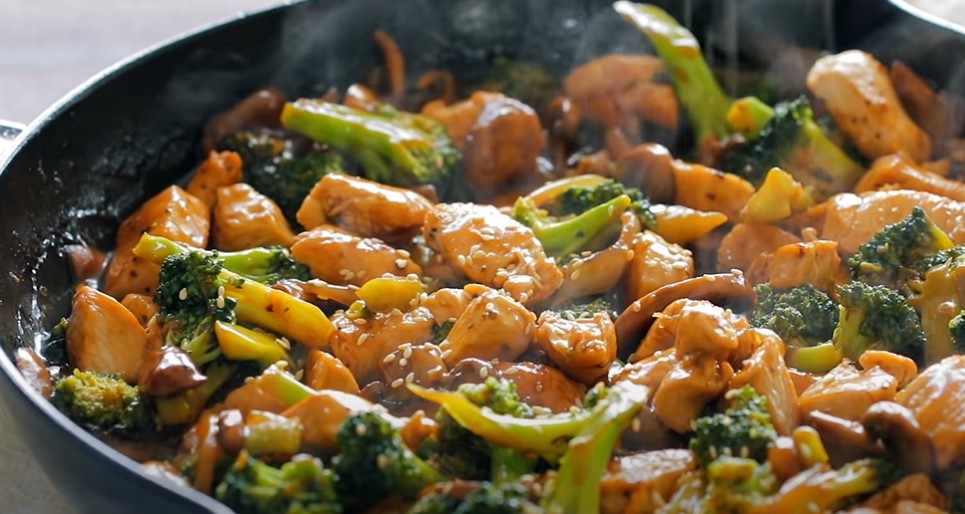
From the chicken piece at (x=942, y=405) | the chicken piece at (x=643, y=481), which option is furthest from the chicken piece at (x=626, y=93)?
the chicken piece at (x=643, y=481)

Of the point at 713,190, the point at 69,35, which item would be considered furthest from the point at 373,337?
the point at 69,35

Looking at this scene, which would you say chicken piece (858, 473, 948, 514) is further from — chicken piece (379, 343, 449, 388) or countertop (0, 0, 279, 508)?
countertop (0, 0, 279, 508)

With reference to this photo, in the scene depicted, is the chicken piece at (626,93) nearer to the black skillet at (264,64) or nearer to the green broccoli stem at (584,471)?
the black skillet at (264,64)

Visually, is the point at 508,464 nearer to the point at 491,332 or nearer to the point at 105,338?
the point at 491,332

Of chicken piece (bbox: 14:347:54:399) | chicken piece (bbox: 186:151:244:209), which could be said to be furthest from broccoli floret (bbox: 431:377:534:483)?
→ chicken piece (bbox: 186:151:244:209)

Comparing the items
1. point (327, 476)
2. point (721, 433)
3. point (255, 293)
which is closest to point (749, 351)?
point (721, 433)

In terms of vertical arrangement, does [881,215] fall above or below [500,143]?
below

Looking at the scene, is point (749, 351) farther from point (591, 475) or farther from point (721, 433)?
point (591, 475)
